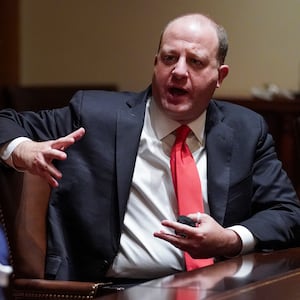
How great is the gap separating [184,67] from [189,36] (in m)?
0.10

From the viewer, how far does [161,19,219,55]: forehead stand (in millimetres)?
2480

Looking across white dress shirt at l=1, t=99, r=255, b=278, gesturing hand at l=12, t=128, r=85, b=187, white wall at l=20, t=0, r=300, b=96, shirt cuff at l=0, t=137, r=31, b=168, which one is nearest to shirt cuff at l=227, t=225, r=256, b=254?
white dress shirt at l=1, t=99, r=255, b=278

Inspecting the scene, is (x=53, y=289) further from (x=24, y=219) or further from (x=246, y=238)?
(x=246, y=238)

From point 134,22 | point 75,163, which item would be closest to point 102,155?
point 75,163

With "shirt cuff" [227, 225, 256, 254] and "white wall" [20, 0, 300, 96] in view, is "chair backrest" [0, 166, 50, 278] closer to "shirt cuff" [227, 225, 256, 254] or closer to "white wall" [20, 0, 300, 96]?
"shirt cuff" [227, 225, 256, 254]

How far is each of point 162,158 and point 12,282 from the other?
0.60 m

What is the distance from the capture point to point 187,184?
96.0 inches

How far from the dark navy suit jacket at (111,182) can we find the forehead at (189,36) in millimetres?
203

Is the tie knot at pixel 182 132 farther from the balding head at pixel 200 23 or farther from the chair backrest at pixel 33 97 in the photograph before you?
the chair backrest at pixel 33 97

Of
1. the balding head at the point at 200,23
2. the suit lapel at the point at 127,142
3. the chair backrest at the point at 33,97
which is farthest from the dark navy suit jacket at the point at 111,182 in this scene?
the chair backrest at the point at 33,97

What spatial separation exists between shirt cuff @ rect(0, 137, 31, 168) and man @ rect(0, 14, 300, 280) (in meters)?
0.02

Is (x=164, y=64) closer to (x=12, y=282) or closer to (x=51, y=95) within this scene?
(x=12, y=282)

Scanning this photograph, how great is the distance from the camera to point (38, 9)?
589 cm

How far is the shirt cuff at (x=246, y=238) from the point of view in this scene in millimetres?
2328
